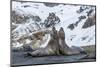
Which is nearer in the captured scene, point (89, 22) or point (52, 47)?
point (52, 47)

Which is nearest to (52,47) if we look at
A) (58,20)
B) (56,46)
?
(56,46)

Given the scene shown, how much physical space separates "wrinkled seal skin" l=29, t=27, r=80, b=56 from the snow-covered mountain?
0.16ft

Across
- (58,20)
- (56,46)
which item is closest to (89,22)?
(58,20)

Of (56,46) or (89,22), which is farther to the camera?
(89,22)

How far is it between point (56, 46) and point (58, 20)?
0.29 metres

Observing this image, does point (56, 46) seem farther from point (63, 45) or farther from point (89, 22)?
point (89, 22)

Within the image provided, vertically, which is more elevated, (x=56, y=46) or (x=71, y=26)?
(x=71, y=26)

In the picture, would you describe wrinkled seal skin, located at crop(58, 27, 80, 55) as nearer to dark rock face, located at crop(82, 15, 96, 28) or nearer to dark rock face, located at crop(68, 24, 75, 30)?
dark rock face, located at crop(68, 24, 75, 30)

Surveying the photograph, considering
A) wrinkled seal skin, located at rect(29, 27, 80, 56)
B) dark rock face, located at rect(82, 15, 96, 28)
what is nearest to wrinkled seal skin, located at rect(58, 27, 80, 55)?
wrinkled seal skin, located at rect(29, 27, 80, 56)

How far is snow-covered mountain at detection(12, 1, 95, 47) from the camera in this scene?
209 centimetres

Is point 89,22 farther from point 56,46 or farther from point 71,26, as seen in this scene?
point 56,46

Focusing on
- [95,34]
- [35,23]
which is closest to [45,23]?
[35,23]

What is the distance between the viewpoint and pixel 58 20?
224cm

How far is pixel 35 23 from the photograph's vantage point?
7.09 feet
